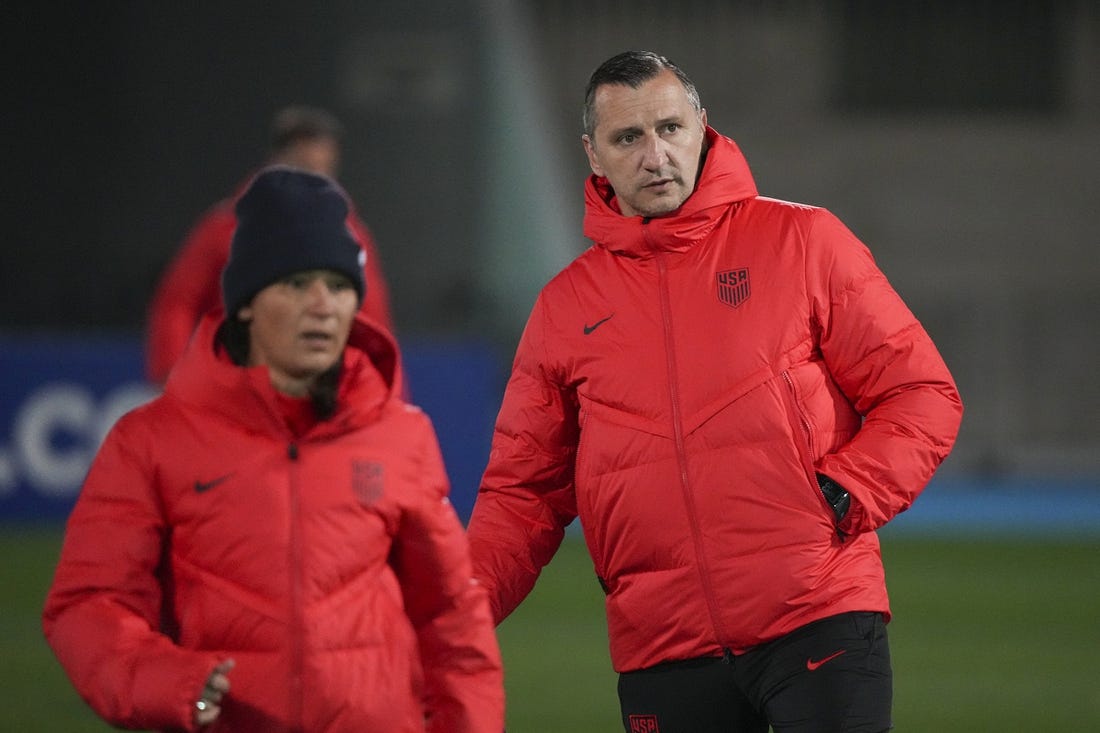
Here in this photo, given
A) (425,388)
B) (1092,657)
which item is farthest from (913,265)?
(1092,657)

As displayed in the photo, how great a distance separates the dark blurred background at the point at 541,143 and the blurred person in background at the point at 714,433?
36.1 feet

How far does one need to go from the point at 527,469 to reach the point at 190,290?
3376 millimetres

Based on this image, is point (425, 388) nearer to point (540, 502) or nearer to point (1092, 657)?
point (1092, 657)

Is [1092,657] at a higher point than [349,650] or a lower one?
lower

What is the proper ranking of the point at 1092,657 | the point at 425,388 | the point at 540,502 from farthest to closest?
1. the point at 425,388
2. the point at 1092,657
3. the point at 540,502

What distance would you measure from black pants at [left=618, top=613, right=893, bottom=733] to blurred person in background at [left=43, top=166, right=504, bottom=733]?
0.61 meters

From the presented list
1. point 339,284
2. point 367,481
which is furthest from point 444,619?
A: point 339,284

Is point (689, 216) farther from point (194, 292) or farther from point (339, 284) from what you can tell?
point (194, 292)

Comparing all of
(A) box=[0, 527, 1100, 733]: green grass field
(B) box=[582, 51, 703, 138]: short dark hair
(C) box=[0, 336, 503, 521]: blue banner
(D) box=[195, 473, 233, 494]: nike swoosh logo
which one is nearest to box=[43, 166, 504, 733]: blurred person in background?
(D) box=[195, 473, 233, 494]: nike swoosh logo

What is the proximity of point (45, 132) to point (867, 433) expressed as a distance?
15.2 meters

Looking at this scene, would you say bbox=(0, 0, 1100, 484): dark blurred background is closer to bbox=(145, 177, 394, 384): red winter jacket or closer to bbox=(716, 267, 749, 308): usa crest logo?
bbox=(145, 177, 394, 384): red winter jacket

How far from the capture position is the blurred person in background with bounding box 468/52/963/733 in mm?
3320

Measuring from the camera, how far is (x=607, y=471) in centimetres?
343

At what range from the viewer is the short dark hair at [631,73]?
355 centimetres
